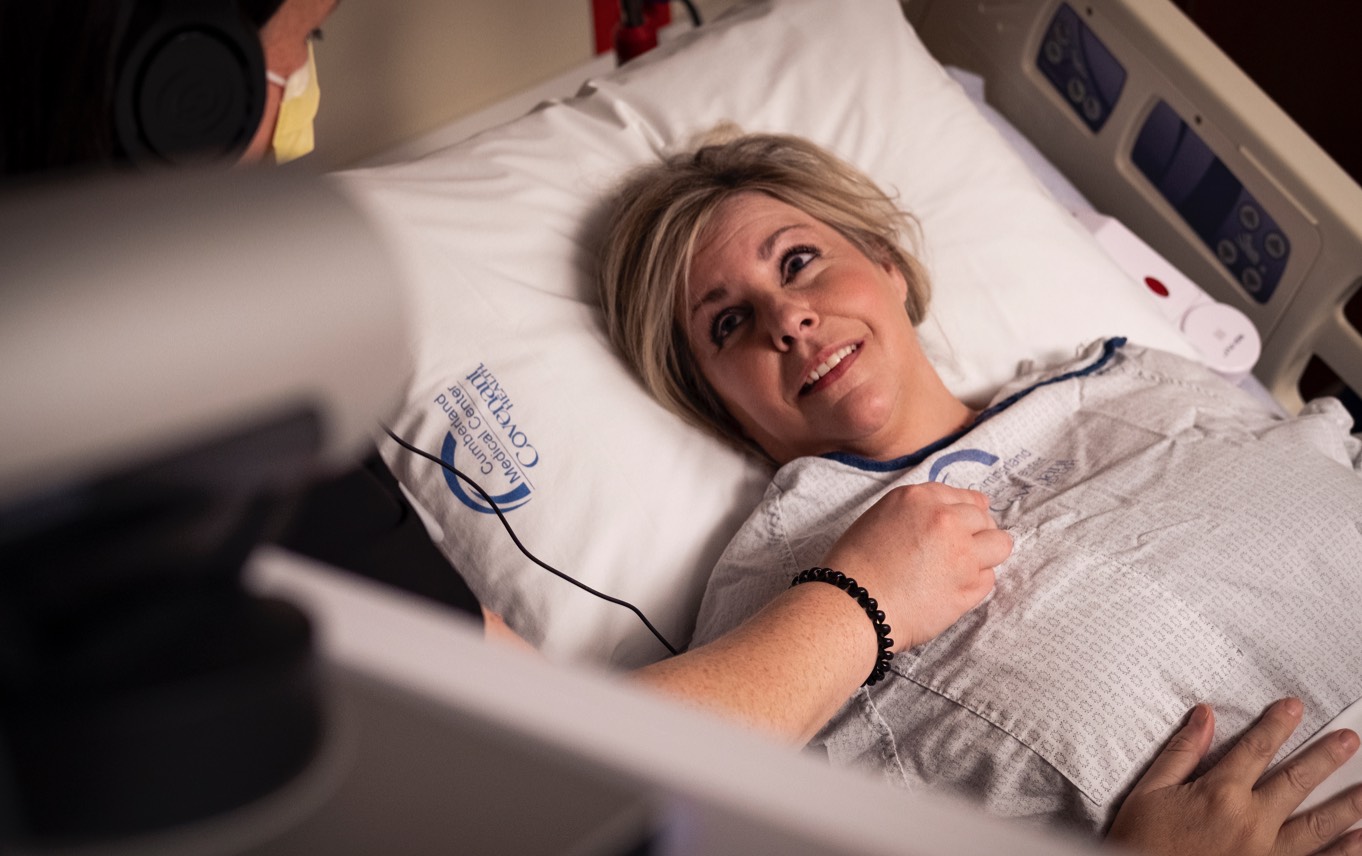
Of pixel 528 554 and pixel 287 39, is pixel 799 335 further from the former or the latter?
pixel 287 39

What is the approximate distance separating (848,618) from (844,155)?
3.31 ft

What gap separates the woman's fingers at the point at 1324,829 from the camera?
1.11 m

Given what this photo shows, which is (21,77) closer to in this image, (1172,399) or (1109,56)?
(1172,399)

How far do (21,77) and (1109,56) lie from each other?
6.21 feet

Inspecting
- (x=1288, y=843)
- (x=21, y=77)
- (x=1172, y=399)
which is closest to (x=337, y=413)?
(x=21, y=77)

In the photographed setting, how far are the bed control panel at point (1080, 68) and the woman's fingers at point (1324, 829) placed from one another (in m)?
1.37

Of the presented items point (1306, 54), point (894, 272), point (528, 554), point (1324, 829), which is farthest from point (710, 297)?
point (1306, 54)

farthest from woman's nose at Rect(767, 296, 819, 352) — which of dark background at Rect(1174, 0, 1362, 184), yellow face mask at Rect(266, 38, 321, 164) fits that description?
dark background at Rect(1174, 0, 1362, 184)

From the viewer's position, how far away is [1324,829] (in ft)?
3.69

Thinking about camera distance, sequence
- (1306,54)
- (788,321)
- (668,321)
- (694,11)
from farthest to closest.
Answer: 1. (1306,54)
2. (694,11)
3. (668,321)
4. (788,321)

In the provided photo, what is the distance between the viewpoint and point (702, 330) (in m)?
1.56

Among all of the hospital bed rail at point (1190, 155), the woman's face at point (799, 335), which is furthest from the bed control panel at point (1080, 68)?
the woman's face at point (799, 335)

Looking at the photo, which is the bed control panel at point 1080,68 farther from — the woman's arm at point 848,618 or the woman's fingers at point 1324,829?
the woman's fingers at point 1324,829

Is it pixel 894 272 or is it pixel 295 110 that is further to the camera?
pixel 894 272
